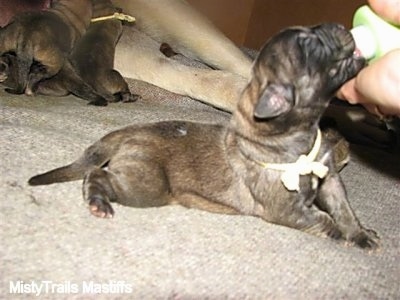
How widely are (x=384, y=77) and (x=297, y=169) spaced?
251 mm

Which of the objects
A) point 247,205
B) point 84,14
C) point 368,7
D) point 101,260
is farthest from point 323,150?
point 84,14

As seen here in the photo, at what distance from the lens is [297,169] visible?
1344 millimetres

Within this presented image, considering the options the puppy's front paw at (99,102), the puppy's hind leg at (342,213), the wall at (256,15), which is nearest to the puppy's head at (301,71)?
the puppy's hind leg at (342,213)

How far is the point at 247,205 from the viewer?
4.61ft

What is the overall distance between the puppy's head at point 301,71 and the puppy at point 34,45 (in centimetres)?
84

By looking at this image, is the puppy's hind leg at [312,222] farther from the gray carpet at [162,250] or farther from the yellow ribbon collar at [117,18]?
the yellow ribbon collar at [117,18]

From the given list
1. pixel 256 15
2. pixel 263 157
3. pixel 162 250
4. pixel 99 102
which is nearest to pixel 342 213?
pixel 263 157

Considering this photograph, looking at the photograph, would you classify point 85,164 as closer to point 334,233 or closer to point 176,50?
point 334,233

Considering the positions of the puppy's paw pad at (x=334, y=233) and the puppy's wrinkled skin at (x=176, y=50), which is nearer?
the puppy's paw pad at (x=334, y=233)

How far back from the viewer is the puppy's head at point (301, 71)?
4.34ft

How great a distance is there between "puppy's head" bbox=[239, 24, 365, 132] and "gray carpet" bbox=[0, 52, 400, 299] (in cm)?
24

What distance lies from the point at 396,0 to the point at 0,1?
139cm

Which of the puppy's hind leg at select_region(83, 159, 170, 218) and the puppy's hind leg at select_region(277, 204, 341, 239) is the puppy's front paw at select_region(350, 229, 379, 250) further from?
the puppy's hind leg at select_region(83, 159, 170, 218)

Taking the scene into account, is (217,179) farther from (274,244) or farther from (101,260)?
(101,260)
